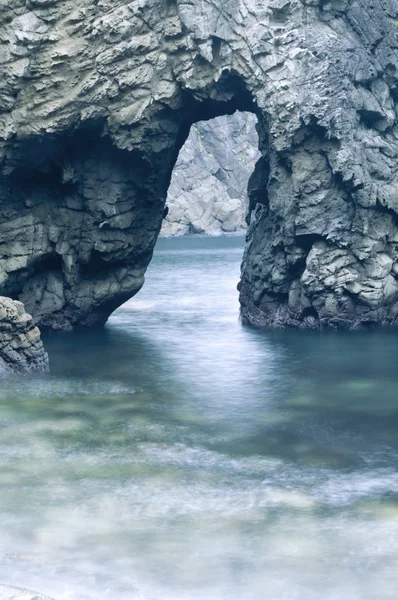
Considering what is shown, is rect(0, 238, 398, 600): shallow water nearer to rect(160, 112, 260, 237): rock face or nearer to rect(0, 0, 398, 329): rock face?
rect(0, 0, 398, 329): rock face

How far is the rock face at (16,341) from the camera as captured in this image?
1670 inches

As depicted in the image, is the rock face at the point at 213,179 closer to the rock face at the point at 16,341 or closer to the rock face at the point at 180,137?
the rock face at the point at 180,137

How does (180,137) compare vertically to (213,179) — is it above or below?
Result: above

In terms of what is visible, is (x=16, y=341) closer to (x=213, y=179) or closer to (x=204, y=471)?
(x=204, y=471)

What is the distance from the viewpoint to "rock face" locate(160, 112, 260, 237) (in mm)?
156125

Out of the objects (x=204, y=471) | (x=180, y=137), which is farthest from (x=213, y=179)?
(x=204, y=471)

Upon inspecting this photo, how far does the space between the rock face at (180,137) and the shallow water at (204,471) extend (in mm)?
4292

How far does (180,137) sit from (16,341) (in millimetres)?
19085

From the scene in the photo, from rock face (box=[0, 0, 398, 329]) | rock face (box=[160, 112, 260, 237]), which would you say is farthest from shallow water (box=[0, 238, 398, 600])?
rock face (box=[160, 112, 260, 237])

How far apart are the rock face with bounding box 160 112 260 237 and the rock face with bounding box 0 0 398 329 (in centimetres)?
9905

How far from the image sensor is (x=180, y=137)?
55.6 m

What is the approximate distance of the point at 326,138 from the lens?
5212 centimetres

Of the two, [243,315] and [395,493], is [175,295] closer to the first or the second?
[243,315]

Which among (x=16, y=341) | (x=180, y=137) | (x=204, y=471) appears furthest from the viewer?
(x=180, y=137)
